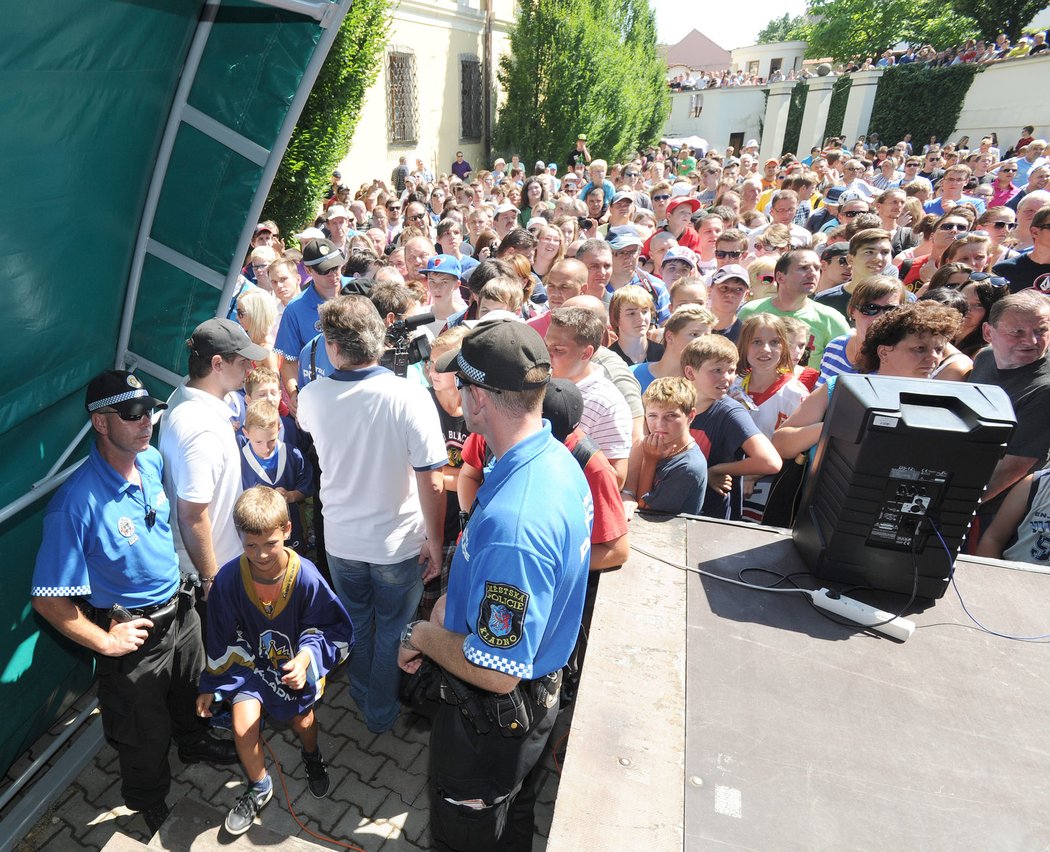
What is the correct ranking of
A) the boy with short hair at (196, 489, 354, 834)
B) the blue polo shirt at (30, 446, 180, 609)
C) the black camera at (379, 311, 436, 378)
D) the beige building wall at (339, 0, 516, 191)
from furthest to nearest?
the beige building wall at (339, 0, 516, 191)
the black camera at (379, 311, 436, 378)
the boy with short hair at (196, 489, 354, 834)
the blue polo shirt at (30, 446, 180, 609)

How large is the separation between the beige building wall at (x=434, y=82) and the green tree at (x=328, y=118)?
6629 millimetres

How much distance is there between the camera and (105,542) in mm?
2938

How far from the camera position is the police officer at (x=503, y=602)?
6.73 ft

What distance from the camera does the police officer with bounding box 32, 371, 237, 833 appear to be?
2.89 m

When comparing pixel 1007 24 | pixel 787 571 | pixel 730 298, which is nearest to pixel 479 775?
pixel 787 571

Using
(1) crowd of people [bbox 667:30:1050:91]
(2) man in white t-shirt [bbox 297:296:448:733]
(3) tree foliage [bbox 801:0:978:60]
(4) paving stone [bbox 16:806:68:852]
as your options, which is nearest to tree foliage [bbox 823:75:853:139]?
(1) crowd of people [bbox 667:30:1050:91]

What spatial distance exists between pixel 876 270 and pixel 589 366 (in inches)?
132

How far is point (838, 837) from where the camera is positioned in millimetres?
1764

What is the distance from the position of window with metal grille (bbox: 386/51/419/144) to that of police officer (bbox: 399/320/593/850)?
1880 cm

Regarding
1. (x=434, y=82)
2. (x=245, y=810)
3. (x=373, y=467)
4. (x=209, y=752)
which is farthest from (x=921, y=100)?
(x=245, y=810)

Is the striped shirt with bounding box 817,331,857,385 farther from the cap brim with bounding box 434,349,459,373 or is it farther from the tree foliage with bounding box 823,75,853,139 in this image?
the tree foliage with bounding box 823,75,853,139

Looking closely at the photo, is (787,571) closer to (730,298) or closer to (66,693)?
(730,298)

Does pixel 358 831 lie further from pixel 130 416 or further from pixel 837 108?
pixel 837 108

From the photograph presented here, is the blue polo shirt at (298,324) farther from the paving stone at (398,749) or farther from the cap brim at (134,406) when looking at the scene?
the paving stone at (398,749)
